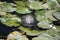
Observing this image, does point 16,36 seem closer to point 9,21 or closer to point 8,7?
point 9,21

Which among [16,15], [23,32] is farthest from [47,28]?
[16,15]

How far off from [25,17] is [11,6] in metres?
0.21

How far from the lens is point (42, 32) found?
157cm

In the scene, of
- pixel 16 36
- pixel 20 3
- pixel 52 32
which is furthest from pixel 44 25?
pixel 20 3

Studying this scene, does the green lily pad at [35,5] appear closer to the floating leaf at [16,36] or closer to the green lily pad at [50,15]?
the green lily pad at [50,15]

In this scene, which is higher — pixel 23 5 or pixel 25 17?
pixel 23 5

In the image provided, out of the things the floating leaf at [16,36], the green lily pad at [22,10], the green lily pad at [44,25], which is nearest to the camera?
the floating leaf at [16,36]

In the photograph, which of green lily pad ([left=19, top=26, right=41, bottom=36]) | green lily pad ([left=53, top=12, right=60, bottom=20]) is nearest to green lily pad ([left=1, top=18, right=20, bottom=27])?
green lily pad ([left=19, top=26, right=41, bottom=36])

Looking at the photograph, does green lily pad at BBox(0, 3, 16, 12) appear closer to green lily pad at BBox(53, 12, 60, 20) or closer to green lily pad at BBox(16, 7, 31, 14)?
green lily pad at BBox(16, 7, 31, 14)

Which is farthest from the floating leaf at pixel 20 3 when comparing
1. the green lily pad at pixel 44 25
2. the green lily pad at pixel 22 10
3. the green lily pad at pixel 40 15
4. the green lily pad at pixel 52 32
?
the green lily pad at pixel 52 32

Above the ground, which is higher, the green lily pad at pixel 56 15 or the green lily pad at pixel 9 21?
the green lily pad at pixel 56 15

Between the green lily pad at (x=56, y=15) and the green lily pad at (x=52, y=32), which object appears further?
the green lily pad at (x=56, y=15)

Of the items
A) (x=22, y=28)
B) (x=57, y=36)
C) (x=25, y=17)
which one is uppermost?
(x=25, y=17)

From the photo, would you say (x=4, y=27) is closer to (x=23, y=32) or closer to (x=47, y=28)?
(x=23, y=32)
